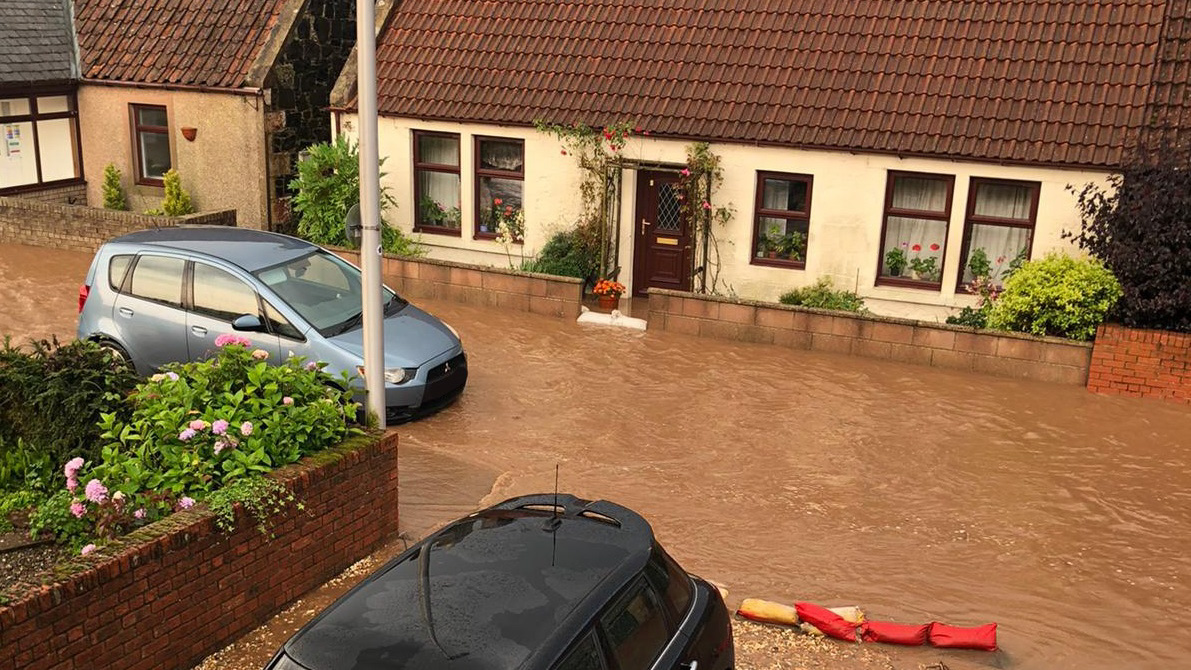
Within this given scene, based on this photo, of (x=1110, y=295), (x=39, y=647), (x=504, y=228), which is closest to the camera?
(x=39, y=647)

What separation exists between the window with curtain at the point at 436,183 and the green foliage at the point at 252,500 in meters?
11.0

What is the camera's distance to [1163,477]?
10758 millimetres

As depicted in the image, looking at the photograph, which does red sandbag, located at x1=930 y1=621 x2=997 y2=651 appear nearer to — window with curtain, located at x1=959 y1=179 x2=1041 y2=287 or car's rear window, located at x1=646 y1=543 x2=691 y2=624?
car's rear window, located at x1=646 y1=543 x2=691 y2=624

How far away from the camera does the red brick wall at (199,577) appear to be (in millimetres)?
5945

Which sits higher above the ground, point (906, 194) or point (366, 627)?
point (906, 194)

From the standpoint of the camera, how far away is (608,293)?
52.2 ft

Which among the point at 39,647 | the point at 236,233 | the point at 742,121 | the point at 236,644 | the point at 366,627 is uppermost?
the point at 742,121

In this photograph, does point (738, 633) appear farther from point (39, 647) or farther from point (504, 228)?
point (504, 228)

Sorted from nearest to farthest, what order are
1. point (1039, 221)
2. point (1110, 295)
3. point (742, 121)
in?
point (1110, 295) → point (1039, 221) → point (742, 121)

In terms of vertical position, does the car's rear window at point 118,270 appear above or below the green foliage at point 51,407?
above

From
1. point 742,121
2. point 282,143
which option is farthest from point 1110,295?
point 282,143

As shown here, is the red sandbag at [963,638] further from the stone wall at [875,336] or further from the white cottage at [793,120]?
the white cottage at [793,120]

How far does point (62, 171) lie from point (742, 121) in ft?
42.9

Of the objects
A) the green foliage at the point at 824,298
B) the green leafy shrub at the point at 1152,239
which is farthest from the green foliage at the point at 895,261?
the green leafy shrub at the point at 1152,239
